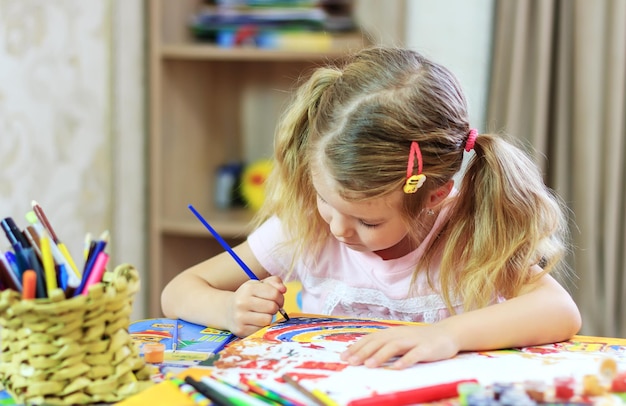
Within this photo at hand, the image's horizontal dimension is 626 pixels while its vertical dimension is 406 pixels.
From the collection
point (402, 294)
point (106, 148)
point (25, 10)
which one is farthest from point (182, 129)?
point (402, 294)

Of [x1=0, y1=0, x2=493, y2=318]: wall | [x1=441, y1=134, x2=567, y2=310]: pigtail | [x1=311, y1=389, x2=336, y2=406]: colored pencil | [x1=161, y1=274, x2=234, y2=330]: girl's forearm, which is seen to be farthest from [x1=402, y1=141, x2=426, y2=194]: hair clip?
[x1=0, y1=0, x2=493, y2=318]: wall

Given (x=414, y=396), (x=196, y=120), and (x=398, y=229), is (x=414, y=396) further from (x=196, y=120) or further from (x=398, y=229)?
(x=196, y=120)

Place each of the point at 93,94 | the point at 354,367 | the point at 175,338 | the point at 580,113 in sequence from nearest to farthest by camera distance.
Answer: the point at 354,367 < the point at 175,338 < the point at 580,113 < the point at 93,94

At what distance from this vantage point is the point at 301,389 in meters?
0.73

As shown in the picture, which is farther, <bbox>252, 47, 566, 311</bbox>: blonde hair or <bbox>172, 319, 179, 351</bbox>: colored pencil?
<bbox>252, 47, 566, 311</bbox>: blonde hair

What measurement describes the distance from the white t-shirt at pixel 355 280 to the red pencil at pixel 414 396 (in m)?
0.41

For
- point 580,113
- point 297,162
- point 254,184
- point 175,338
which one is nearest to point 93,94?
point 254,184

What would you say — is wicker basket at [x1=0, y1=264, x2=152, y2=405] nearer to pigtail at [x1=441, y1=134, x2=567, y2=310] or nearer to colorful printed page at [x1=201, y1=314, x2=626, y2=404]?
colorful printed page at [x1=201, y1=314, x2=626, y2=404]

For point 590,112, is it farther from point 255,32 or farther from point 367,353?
point 367,353

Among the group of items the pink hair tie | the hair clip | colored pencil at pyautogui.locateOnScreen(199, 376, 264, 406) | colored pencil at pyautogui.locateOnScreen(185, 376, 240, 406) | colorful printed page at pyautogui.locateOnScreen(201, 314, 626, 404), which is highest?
the pink hair tie

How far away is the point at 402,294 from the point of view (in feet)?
3.92

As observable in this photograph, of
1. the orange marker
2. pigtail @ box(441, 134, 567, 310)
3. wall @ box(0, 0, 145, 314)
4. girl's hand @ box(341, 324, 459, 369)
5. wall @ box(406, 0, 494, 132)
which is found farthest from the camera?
wall @ box(406, 0, 494, 132)

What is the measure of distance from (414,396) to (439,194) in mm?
425

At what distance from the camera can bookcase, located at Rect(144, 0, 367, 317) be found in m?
2.08
